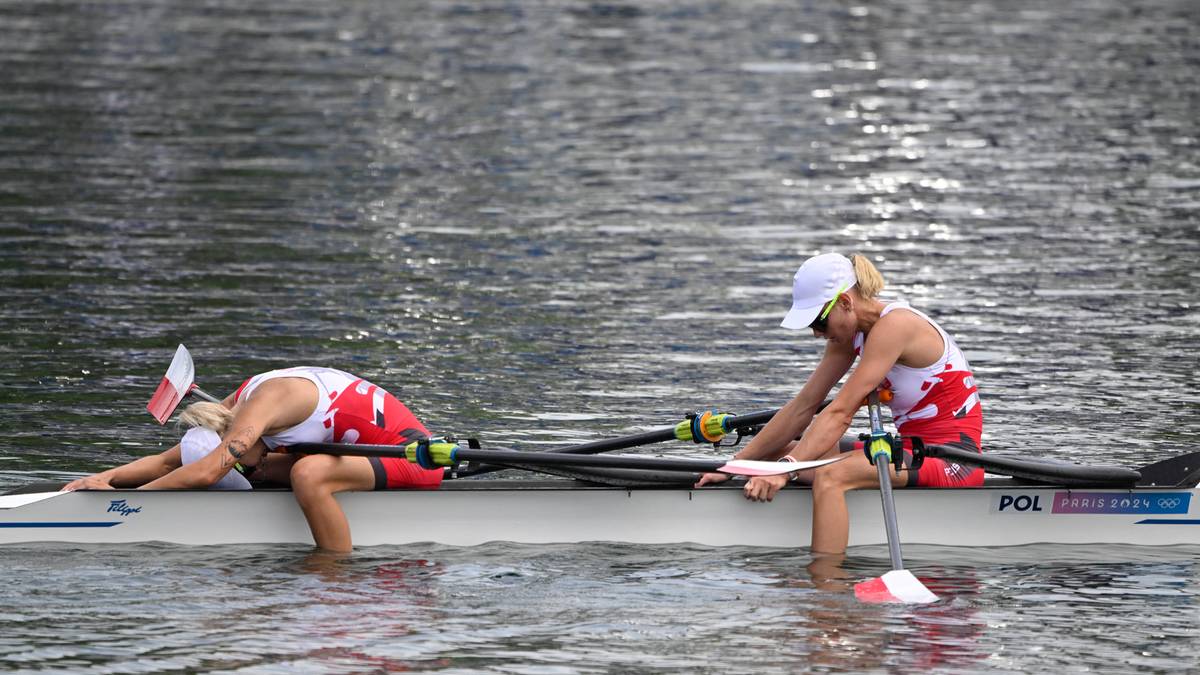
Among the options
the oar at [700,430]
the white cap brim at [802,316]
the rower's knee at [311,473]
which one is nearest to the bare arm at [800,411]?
the oar at [700,430]

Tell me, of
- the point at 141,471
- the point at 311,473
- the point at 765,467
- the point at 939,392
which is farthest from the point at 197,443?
the point at 939,392

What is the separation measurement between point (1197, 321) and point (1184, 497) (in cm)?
883

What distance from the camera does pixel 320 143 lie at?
110ft

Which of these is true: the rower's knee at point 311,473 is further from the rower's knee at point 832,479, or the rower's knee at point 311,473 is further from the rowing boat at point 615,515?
the rower's knee at point 832,479

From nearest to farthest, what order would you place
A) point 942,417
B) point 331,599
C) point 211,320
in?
point 331,599
point 942,417
point 211,320

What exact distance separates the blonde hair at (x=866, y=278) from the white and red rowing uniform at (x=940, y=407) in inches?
9.1

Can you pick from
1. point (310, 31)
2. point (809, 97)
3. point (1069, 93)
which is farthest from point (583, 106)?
point (310, 31)

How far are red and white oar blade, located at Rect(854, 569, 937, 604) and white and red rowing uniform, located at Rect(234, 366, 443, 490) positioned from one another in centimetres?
299

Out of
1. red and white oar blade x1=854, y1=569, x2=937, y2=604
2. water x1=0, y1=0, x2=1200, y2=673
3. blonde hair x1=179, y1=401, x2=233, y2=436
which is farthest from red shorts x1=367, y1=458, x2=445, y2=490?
red and white oar blade x1=854, y1=569, x2=937, y2=604

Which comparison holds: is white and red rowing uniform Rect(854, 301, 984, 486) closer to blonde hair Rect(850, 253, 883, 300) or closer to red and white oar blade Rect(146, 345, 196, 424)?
blonde hair Rect(850, 253, 883, 300)

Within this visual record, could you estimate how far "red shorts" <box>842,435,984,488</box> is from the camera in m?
12.1

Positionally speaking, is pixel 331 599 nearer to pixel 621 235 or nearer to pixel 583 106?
pixel 621 235

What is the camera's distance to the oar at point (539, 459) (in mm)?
11781

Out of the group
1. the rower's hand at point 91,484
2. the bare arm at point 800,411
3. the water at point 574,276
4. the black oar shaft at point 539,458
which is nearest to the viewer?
the water at point 574,276
